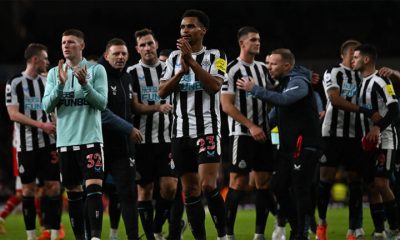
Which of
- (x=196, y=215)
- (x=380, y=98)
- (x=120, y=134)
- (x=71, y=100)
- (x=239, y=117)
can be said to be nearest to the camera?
(x=196, y=215)

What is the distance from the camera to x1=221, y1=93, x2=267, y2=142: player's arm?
7906 mm

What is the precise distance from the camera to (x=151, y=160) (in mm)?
8375

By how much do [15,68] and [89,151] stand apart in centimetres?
1443

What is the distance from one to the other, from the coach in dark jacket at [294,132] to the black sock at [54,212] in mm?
2471

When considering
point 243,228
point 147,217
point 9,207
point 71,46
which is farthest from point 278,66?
point 9,207

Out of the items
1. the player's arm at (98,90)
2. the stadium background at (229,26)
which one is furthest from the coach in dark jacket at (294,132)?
the stadium background at (229,26)

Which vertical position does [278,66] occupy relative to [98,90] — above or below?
above

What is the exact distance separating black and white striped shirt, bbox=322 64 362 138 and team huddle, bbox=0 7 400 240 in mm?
14

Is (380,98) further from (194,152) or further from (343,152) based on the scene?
(194,152)

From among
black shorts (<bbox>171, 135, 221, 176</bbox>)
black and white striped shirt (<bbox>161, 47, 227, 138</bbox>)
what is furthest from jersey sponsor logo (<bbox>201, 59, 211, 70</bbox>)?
black shorts (<bbox>171, 135, 221, 176</bbox>)

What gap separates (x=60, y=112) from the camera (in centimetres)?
690

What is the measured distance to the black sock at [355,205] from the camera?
27.4 feet

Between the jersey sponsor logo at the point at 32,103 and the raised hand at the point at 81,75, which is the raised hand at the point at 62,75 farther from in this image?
the jersey sponsor logo at the point at 32,103

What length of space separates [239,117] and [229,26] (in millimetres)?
13789
